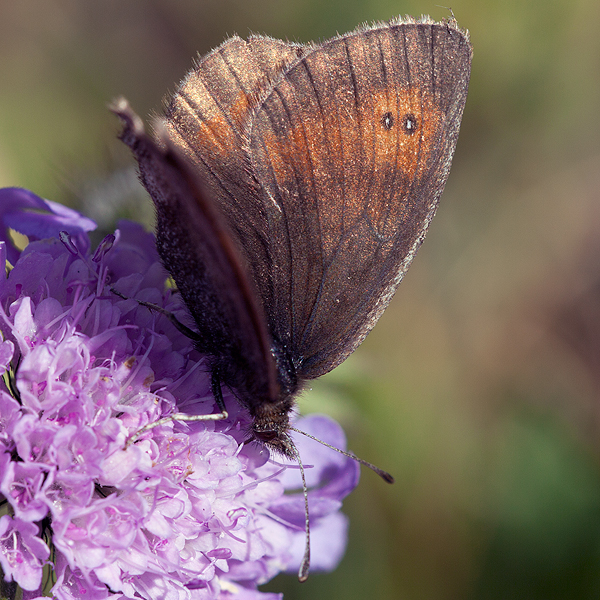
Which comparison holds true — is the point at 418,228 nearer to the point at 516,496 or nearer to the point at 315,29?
the point at 516,496

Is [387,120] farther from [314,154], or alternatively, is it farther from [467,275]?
[467,275]

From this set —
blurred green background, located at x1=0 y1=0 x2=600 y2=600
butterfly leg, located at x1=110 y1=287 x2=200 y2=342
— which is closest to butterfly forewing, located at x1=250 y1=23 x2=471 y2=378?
butterfly leg, located at x1=110 y1=287 x2=200 y2=342

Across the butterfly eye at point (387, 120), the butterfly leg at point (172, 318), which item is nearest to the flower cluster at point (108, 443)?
the butterfly leg at point (172, 318)

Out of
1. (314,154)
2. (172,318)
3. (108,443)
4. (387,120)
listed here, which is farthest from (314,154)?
(108,443)

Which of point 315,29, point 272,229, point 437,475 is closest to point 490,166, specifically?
point 315,29

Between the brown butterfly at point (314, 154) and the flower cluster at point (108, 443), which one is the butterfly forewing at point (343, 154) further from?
the flower cluster at point (108, 443)

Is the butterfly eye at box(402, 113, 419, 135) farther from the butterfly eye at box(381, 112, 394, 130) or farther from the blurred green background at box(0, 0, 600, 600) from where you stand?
the blurred green background at box(0, 0, 600, 600)

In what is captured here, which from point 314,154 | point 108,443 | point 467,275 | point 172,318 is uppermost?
point 314,154
